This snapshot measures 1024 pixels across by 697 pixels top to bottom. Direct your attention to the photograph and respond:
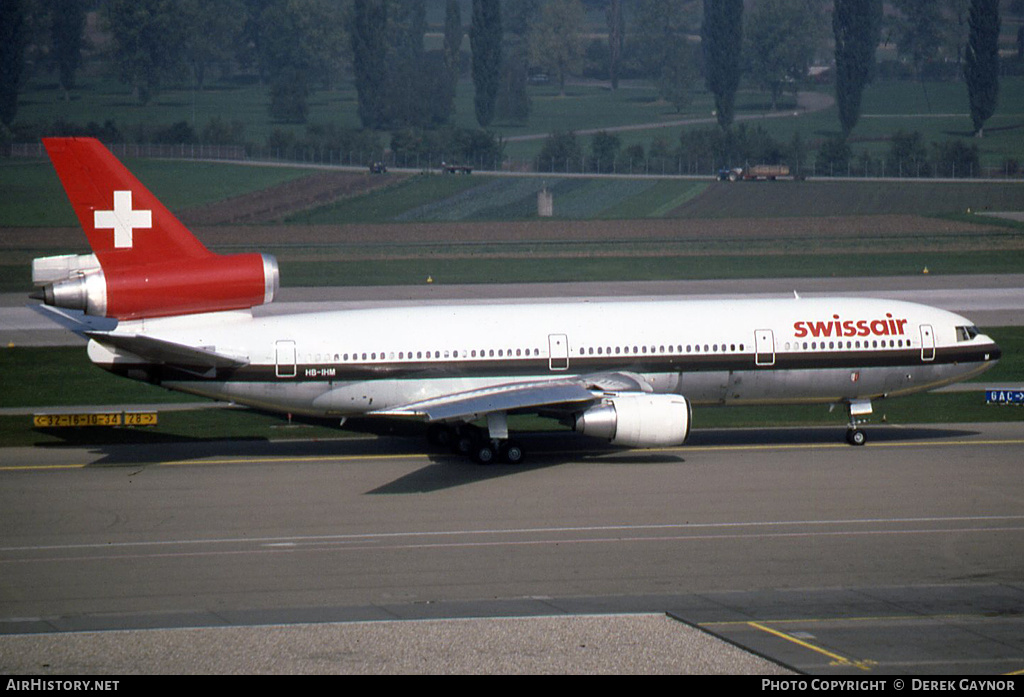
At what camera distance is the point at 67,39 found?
132m

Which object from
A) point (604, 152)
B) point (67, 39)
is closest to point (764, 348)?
point (67, 39)

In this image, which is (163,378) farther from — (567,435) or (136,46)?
(136,46)

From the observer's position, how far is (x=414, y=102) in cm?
17912

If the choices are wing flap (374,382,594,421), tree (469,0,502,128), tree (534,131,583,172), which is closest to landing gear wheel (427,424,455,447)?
wing flap (374,382,594,421)

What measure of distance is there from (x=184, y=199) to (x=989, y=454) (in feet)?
276

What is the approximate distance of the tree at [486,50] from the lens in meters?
166

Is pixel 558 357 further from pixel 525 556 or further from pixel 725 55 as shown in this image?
pixel 725 55

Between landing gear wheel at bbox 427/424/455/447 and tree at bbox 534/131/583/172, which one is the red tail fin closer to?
landing gear wheel at bbox 427/424/455/447

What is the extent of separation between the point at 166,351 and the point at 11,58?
90850 millimetres

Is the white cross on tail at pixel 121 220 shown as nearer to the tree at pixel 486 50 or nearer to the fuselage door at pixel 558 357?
the fuselage door at pixel 558 357

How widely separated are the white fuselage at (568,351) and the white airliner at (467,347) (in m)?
0.04

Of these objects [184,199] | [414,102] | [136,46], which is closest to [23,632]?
[184,199]

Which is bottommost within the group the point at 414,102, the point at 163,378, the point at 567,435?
the point at 567,435

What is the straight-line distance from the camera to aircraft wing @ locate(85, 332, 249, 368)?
3141 cm
